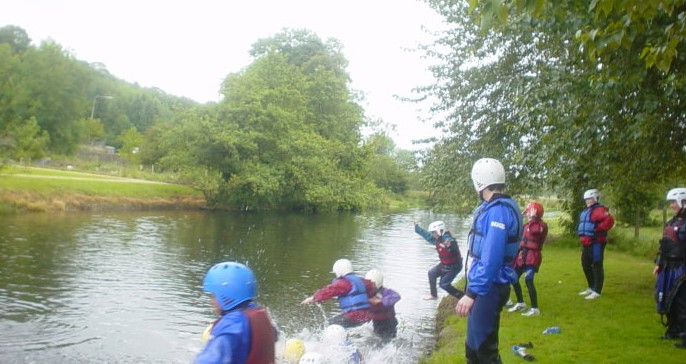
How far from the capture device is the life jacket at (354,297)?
9.97 meters

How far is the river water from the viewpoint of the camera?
36.4 ft

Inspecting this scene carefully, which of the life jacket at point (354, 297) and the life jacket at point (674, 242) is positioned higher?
the life jacket at point (674, 242)

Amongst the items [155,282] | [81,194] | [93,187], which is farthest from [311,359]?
[93,187]

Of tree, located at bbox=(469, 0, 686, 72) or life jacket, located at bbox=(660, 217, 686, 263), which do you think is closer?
tree, located at bbox=(469, 0, 686, 72)

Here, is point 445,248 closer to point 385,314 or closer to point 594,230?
point 385,314

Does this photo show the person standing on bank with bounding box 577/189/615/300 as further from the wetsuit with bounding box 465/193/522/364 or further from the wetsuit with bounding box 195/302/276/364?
the wetsuit with bounding box 195/302/276/364

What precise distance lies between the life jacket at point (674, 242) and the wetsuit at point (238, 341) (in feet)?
22.2

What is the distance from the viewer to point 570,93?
31.0ft

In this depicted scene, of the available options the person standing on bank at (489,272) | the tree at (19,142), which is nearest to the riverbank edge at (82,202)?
the tree at (19,142)

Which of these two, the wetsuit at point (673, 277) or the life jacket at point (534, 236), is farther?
the life jacket at point (534, 236)

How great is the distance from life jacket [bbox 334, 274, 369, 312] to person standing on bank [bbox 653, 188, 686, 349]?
14.4 feet

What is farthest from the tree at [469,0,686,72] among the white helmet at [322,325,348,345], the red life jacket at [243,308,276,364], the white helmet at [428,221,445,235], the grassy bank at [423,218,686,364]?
the white helmet at [322,325,348,345]

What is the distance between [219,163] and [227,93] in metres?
5.94

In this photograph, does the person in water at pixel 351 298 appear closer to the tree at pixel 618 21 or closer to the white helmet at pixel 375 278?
the white helmet at pixel 375 278
